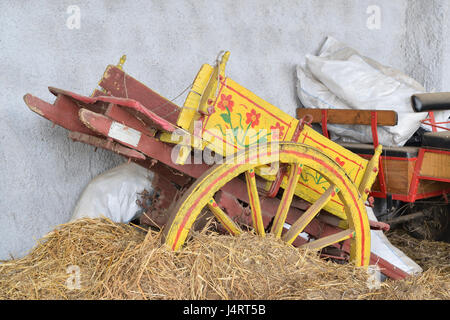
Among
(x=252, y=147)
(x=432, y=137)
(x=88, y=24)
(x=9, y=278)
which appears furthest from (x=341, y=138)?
(x=9, y=278)

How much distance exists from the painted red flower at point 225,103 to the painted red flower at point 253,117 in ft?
0.30

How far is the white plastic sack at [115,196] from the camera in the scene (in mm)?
2564

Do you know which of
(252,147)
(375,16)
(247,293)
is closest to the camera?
(247,293)

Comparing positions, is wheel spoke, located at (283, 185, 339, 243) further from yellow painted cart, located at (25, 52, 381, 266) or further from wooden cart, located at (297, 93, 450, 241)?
wooden cart, located at (297, 93, 450, 241)

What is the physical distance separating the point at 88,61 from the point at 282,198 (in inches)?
55.9

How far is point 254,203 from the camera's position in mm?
2014

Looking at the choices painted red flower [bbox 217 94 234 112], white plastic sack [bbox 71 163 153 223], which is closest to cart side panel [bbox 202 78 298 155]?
painted red flower [bbox 217 94 234 112]

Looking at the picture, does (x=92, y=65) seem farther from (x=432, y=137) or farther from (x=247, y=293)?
(x=432, y=137)

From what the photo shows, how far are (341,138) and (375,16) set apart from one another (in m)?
1.25

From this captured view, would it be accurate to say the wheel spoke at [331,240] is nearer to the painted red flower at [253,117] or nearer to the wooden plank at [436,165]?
the painted red flower at [253,117]

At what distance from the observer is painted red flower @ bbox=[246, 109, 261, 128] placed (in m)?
2.04

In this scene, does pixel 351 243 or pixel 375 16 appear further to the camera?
pixel 375 16

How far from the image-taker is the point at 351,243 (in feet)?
7.27

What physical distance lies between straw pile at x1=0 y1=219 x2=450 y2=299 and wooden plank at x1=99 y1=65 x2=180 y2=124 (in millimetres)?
618
